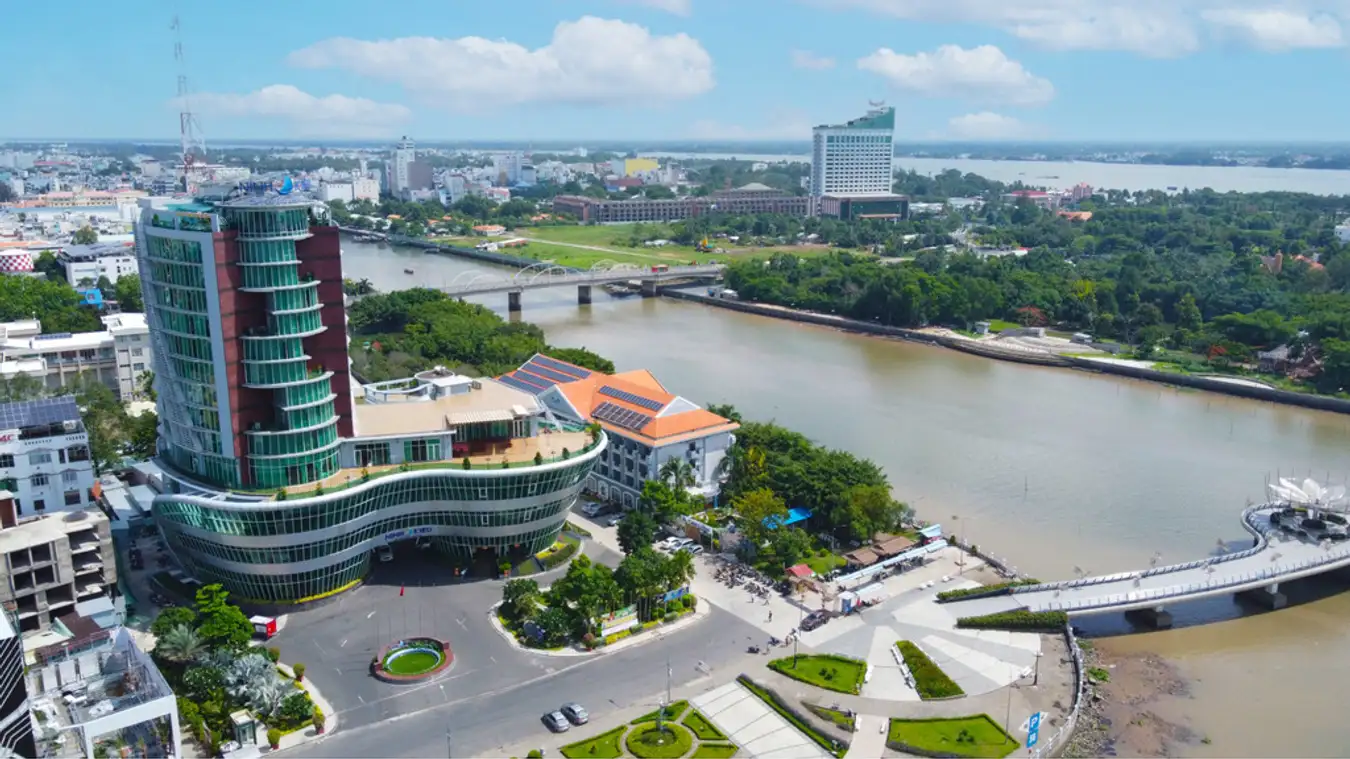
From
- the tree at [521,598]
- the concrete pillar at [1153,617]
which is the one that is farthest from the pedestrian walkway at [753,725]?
the concrete pillar at [1153,617]

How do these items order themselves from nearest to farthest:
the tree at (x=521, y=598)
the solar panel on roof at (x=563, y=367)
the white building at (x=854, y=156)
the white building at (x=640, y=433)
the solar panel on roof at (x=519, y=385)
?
the tree at (x=521, y=598)
the white building at (x=640, y=433)
the solar panel on roof at (x=563, y=367)
the solar panel on roof at (x=519, y=385)
the white building at (x=854, y=156)

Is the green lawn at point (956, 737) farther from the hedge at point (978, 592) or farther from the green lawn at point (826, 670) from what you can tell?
Result: the hedge at point (978, 592)

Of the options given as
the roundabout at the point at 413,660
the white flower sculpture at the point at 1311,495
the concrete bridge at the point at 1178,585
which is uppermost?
the white flower sculpture at the point at 1311,495

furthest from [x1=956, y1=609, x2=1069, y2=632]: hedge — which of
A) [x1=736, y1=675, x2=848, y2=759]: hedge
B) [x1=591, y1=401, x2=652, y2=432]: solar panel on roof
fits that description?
[x1=591, y1=401, x2=652, y2=432]: solar panel on roof

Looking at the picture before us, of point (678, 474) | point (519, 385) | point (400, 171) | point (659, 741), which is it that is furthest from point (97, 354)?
point (400, 171)

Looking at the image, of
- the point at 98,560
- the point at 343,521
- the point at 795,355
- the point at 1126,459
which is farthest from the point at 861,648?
the point at 795,355

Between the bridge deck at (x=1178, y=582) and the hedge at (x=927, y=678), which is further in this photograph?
the bridge deck at (x=1178, y=582)

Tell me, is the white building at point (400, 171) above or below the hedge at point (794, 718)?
above
